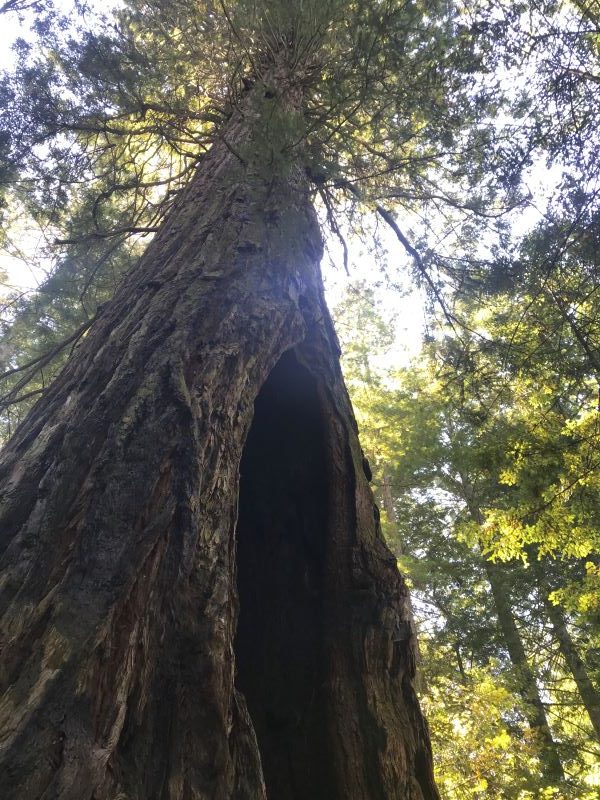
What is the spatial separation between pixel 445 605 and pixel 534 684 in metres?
2.37

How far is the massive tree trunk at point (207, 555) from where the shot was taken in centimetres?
121

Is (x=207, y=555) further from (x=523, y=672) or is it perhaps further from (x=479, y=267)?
(x=523, y=672)

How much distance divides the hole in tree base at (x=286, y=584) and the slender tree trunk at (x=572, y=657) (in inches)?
234

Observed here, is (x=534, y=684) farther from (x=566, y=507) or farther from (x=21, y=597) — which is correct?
(x=21, y=597)

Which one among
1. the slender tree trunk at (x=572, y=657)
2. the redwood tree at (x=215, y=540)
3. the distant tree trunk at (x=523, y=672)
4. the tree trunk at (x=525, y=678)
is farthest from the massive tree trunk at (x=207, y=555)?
the tree trunk at (x=525, y=678)

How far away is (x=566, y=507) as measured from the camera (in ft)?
18.6

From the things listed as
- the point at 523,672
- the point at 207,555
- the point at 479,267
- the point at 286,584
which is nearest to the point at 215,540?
the point at 207,555

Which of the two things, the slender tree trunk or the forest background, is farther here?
the slender tree trunk

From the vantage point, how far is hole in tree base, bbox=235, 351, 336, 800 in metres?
2.05

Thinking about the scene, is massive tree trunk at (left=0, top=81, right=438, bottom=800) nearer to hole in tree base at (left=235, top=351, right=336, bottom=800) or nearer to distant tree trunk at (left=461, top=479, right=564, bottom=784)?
hole in tree base at (left=235, top=351, right=336, bottom=800)

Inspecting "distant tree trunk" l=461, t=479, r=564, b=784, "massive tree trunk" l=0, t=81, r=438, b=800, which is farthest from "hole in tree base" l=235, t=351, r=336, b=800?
"distant tree trunk" l=461, t=479, r=564, b=784

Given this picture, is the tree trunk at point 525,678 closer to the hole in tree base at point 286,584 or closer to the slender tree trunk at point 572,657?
the slender tree trunk at point 572,657

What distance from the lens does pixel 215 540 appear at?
1.69m

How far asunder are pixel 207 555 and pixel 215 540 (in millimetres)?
71
